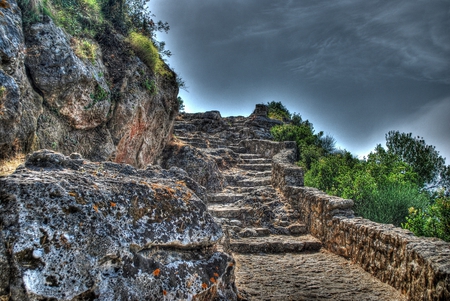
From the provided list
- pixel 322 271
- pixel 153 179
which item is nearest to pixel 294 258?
pixel 322 271

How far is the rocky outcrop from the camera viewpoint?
13.9 ft

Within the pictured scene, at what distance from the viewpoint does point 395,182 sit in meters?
9.59

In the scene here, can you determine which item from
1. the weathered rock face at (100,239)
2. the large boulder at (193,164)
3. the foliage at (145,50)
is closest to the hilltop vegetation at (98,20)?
the foliage at (145,50)

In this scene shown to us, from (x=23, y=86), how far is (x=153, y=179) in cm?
256

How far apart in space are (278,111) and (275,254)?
2353cm

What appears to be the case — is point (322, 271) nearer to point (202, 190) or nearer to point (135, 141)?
point (202, 190)

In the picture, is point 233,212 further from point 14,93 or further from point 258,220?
point 14,93

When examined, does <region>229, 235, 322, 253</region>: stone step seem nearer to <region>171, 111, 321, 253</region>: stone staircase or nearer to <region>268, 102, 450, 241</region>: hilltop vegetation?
<region>171, 111, 321, 253</region>: stone staircase

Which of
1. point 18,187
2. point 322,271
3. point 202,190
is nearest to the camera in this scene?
point 18,187

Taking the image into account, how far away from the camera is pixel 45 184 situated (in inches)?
94.3

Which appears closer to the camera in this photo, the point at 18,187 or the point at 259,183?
the point at 18,187

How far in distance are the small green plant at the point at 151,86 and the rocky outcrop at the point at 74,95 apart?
0.02 m

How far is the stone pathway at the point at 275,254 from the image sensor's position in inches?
189

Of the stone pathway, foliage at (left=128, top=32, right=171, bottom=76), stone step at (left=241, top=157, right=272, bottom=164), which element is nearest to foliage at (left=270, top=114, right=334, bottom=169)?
stone step at (left=241, top=157, right=272, bottom=164)
